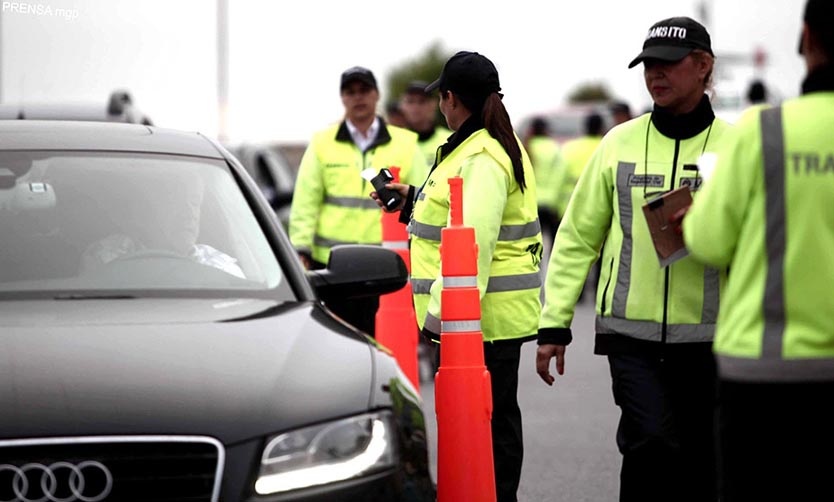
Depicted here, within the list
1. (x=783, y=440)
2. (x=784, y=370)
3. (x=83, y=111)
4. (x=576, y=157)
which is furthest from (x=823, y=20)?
(x=576, y=157)

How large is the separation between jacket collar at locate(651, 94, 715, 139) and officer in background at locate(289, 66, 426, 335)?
428 cm

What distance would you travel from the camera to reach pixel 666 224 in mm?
5715

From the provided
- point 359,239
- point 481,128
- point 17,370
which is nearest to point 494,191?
point 481,128

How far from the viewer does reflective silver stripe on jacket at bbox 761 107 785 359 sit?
4.36m

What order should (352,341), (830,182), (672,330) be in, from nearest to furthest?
(830,182) < (352,341) < (672,330)

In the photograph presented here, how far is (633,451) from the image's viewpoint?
6.00m

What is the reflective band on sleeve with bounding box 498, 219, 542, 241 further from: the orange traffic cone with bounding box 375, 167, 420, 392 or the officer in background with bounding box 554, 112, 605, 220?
the officer in background with bounding box 554, 112, 605, 220

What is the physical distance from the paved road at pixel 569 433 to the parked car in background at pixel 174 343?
2.56m

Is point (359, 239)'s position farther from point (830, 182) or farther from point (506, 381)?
point (830, 182)

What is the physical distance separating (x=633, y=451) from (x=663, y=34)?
1371mm

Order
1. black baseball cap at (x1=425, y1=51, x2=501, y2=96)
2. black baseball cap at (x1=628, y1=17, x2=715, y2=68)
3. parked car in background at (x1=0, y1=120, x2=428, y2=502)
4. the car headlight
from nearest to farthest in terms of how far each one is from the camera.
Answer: parked car in background at (x1=0, y1=120, x2=428, y2=502) < the car headlight < black baseball cap at (x1=628, y1=17, x2=715, y2=68) < black baseball cap at (x1=425, y1=51, x2=501, y2=96)

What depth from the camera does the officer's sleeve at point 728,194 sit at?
439 cm

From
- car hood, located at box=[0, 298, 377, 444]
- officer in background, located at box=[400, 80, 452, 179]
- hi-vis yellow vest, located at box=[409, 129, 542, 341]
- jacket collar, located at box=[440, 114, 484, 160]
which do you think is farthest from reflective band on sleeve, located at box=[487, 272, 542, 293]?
officer in background, located at box=[400, 80, 452, 179]

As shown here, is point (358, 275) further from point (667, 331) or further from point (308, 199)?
point (308, 199)
